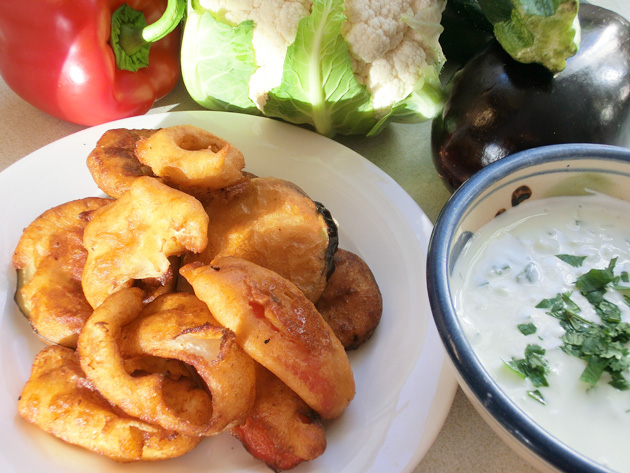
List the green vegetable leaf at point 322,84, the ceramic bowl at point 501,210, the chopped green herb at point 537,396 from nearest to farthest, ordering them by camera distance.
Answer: the ceramic bowl at point 501,210 < the chopped green herb at point 537,396 < the green vegetable leaf at point 322,84

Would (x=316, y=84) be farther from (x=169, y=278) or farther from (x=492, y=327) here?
(x=492, y=327)

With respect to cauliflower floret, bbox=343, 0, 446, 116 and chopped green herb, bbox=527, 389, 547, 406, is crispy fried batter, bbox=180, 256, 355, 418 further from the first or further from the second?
cauliflower floret, bbox=343, 0, 446, 116

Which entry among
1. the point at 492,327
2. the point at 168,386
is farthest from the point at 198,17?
the point at 492,327

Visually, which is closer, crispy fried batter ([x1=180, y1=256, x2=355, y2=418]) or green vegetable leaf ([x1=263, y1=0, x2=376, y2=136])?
crispy fried batter ([x1=180, y1=256, x2=355, y2=418])

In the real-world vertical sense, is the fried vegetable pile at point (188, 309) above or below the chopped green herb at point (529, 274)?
above

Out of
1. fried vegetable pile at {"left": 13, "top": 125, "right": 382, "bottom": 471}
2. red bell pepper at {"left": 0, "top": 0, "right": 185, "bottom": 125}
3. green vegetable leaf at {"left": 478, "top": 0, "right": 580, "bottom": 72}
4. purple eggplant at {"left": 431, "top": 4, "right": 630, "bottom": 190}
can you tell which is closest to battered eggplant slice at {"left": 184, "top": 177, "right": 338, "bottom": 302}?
fried vegetable pile at {"left": 13, "top": 125, "right": 382, "bottom": 471}

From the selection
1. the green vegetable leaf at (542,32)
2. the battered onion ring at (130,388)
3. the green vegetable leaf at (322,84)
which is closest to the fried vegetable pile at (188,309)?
the battered onion ring at (130,388)

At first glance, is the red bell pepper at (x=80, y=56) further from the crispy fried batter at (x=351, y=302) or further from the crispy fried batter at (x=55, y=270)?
the crispy fried batter at (x=351, y=302)
